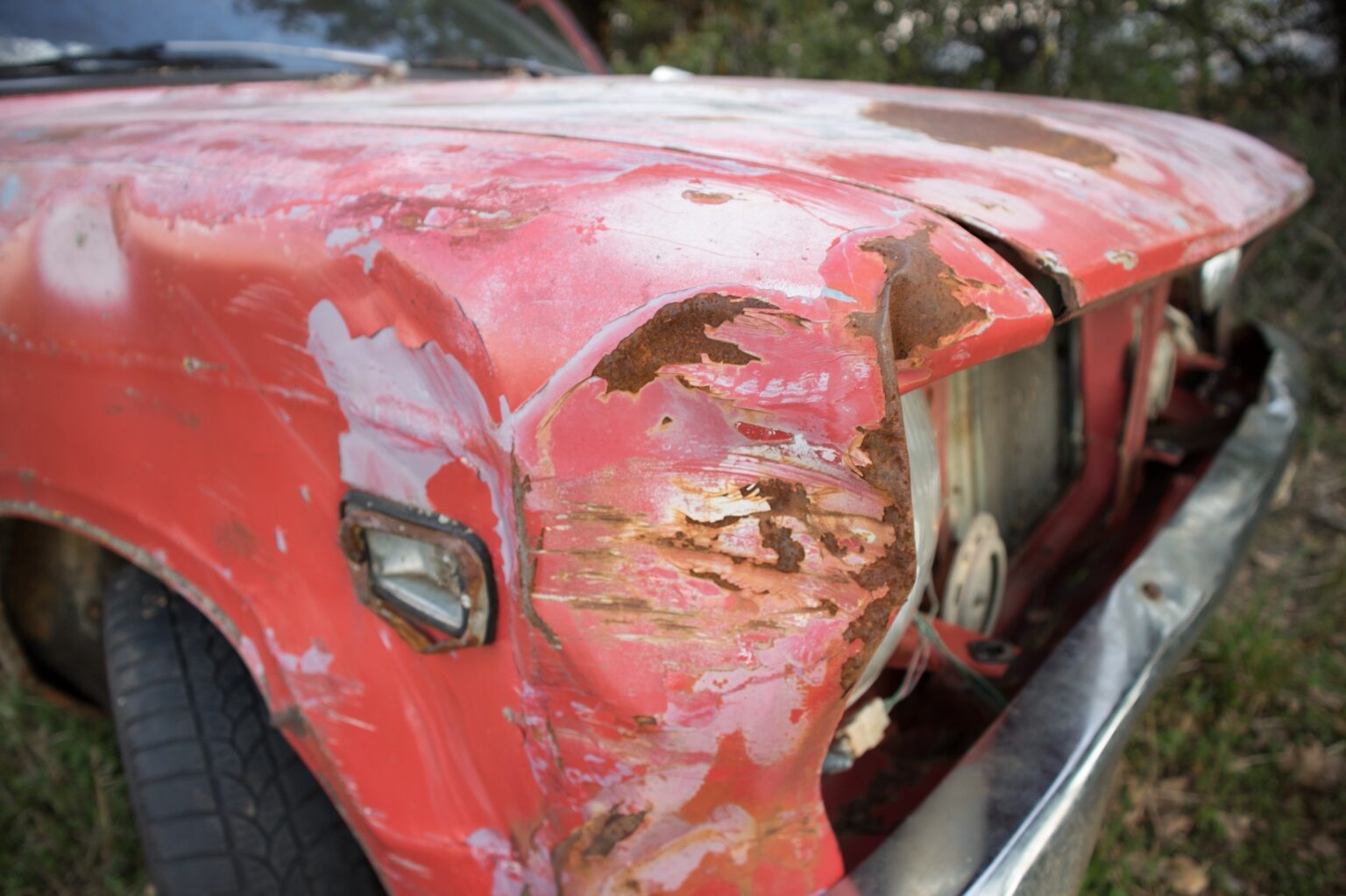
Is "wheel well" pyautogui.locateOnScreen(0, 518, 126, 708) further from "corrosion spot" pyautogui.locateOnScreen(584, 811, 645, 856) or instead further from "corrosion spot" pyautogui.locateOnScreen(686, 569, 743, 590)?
"corrosion spot" pyautogui.locateOnScreen(686, 569, 743, 590)

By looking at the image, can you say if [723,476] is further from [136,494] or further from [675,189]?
[136,494]

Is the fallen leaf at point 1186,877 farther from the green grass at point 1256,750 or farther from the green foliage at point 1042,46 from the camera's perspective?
the green foliage at point 1042,46

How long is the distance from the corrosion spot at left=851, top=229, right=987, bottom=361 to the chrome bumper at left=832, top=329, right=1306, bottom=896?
0.52m

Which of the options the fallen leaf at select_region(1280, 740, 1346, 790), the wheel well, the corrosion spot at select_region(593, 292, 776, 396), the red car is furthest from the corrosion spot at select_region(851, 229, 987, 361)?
the fallen leaf at select_region(1280, 740, 1346, 790)

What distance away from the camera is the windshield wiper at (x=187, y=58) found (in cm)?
174

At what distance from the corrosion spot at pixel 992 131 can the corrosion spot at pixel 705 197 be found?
533 mm

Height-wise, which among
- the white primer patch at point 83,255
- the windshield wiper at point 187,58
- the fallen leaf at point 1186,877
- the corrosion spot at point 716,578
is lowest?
the fallen leaf at point 1186,877

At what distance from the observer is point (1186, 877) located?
1709mm

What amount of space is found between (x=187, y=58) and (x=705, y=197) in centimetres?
148

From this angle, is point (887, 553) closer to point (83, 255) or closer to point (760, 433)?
point (760, 433)

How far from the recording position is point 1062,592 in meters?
1.68

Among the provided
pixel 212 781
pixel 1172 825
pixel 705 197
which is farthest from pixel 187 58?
pixel 1172 825

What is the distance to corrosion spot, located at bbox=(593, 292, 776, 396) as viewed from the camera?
73 cm

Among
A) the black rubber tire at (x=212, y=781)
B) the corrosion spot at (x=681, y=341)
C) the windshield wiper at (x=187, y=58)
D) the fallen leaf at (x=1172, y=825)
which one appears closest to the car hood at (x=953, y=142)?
the windshield wiper at (x=187, y=58)
